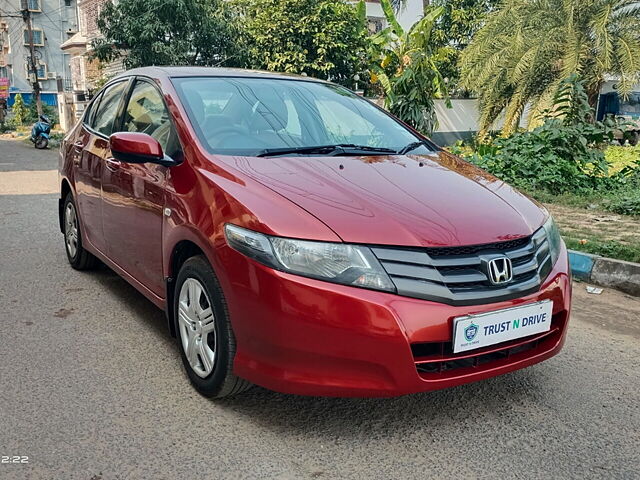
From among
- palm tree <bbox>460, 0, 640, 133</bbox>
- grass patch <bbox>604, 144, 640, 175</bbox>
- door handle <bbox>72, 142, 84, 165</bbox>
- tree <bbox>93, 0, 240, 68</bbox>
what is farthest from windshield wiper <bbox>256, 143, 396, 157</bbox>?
tree <bbox>93, 0, 240, 68</bbox>

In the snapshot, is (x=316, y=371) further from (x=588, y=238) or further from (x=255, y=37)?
(x=255, y=37)

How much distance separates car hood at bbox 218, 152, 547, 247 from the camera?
99.6 inches

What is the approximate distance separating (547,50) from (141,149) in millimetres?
13324

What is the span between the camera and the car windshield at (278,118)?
11.0 ft

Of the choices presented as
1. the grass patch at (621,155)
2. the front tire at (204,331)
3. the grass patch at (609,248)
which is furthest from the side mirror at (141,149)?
the grass patch at (621,155)

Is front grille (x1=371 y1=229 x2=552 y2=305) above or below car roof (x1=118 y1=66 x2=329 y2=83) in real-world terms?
below

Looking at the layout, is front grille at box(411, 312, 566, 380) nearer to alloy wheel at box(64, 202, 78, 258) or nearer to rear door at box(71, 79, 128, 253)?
rear door at box(71, 79, 128, 253)

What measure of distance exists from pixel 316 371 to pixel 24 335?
2214mm

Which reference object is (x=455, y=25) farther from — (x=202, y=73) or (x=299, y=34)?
(x=202, y=73)

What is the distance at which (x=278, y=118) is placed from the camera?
3598 millimetres

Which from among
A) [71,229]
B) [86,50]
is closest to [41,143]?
[86,50]

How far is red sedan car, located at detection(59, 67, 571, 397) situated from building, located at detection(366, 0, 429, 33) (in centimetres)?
3058

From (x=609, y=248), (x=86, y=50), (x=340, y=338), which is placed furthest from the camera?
(x=86, y=50)

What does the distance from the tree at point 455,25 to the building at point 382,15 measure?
8300 mm
